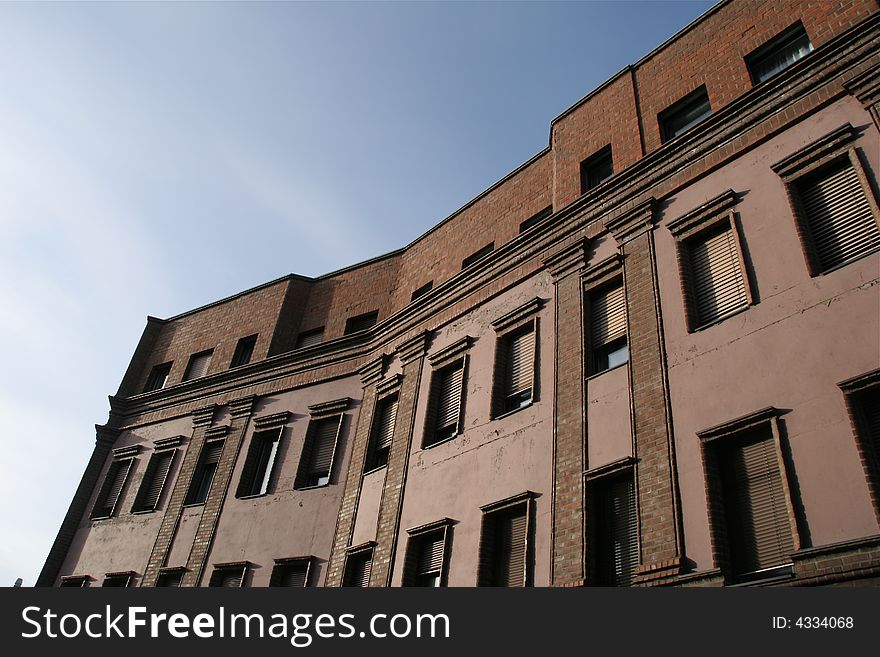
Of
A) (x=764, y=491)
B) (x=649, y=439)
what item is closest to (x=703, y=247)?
(x=649, y=439)

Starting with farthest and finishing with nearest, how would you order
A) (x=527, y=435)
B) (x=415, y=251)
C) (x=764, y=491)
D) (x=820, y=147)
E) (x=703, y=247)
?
(x=415, y=251) < (x=527, y=435) < (x=703, y=247) < (x=820, y=147) < (x=764, y=491)

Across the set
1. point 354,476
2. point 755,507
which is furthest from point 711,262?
point 354,476

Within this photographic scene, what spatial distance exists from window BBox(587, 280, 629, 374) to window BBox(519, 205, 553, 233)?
3.55 meters

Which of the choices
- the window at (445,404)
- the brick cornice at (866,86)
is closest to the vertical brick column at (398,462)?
the window at (445,404)

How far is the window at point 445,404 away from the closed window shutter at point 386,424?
1365 mm

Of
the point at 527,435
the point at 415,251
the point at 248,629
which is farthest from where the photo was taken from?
the point at 415,251

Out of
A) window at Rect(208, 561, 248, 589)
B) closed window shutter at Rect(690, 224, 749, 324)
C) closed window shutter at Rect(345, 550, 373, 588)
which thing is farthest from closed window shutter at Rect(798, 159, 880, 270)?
window at Rect(208, 561, 248, 589)

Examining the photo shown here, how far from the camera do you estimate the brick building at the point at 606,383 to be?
9102 mm

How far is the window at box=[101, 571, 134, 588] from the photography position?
18.8 metres

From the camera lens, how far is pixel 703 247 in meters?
11.8

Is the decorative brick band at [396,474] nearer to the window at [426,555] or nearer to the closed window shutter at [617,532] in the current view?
the window at [426,555]

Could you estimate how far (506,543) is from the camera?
479 inches

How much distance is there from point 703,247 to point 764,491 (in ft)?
14.7

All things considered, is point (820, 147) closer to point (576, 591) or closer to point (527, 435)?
point (527, 435)
